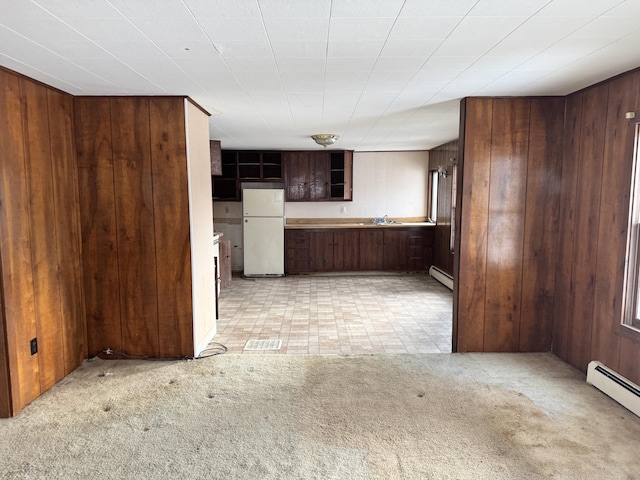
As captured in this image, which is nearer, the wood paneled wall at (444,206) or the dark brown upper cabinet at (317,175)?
the wood paneled wall at (444,206)

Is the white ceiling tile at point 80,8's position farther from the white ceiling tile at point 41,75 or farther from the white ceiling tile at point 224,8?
the white ceiling tile at point 41,75

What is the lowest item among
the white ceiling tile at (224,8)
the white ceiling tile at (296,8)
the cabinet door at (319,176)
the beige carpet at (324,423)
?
the beige carpet at (324,423)

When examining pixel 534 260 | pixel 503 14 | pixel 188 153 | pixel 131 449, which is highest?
pixel 503 14

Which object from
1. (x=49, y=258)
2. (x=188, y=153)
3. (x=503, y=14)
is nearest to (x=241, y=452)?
(x=49, y=258)

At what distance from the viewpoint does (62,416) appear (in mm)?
2559

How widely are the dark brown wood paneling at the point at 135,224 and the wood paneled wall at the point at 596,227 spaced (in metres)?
3.40

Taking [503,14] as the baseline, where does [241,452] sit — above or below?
below

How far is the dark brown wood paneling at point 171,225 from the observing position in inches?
128

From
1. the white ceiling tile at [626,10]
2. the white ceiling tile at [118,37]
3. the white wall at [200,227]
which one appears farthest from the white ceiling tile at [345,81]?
the white ceiling tile at [626,10]

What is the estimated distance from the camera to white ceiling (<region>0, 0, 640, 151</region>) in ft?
5.77

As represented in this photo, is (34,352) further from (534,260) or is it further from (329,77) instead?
(534,260)

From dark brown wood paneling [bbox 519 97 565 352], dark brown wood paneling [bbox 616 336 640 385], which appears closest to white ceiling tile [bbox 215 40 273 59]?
dark brown wood paneling [bbox 519 97 565 352]

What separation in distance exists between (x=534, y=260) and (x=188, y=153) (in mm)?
3042

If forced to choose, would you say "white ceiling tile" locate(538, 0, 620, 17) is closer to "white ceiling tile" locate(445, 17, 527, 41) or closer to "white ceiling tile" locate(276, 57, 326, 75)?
"white ceiling tile" locate(445, 17, 527, 41)
